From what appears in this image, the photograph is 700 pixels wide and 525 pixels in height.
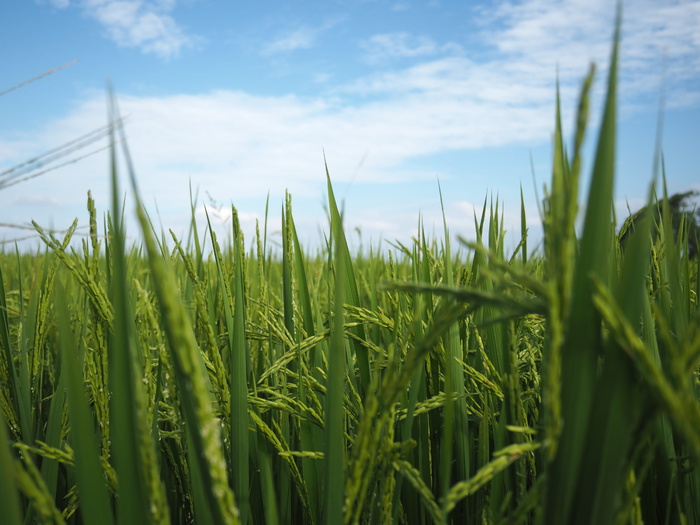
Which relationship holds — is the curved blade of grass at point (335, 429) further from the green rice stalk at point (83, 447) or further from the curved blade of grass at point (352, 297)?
the curved blade of grass at point (352, 297)

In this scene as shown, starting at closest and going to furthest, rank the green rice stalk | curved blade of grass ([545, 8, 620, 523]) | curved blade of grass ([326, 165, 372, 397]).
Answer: curved blade of grass ([545, 8, 620, 523]) → the green rice stalk → curved blade of grass ([326, 165, 372, 397])

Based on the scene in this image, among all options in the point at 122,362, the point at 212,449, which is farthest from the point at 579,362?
the point at 122,362

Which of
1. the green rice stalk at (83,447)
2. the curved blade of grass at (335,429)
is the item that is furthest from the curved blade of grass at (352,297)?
the green rice stalk at (83,447)

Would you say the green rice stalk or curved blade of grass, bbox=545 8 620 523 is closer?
curved blade of grass, bbox=545 8 620 523

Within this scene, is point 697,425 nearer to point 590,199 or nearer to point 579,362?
point 579,362

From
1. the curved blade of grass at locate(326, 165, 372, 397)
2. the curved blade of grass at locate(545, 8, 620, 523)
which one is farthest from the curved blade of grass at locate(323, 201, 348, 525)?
the curved blade of grass at locate(326, 165, 372, 397)

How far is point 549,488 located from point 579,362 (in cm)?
14

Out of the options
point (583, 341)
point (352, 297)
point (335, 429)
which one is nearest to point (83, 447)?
point (335, 429)

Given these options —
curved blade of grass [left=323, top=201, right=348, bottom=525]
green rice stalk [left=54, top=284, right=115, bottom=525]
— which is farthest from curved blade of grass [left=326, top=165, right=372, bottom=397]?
green rice stalk [left=54, top=284, right=115, bottom=525]

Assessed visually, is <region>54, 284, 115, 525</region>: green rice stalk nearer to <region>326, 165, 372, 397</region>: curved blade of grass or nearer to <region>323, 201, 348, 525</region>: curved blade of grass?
<region>323, 201, 348, 525</region>: curved blade of grass

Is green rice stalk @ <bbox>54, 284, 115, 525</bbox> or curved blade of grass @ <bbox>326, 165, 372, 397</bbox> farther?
curved blade of grass @ <bbox>326, 165, 372, 397</bbox>

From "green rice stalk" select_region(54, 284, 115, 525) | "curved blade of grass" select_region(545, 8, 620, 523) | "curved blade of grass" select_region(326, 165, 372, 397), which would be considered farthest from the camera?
"curved blade of grass" select_region(326, 165, 372, 397)

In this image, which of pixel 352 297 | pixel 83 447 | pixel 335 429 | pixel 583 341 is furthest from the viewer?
pixel 352 297

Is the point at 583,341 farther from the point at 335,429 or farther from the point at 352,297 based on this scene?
the point at 352,297
